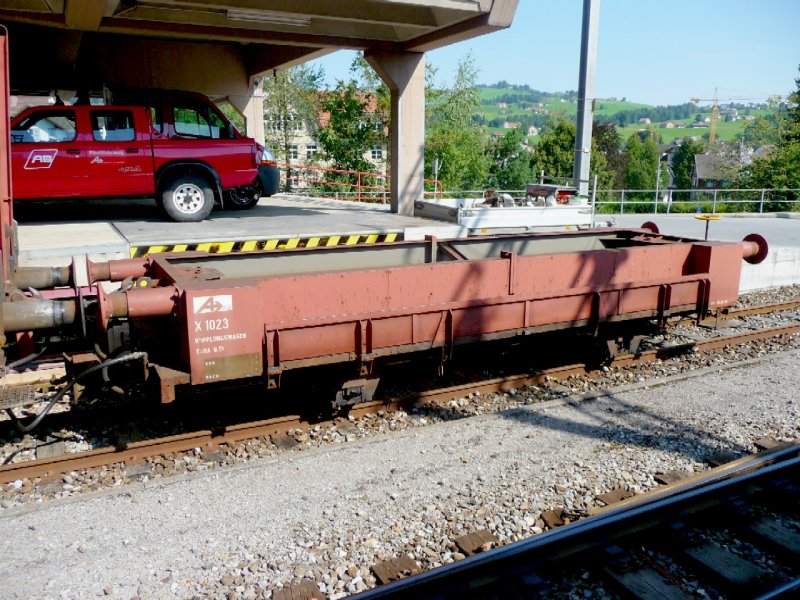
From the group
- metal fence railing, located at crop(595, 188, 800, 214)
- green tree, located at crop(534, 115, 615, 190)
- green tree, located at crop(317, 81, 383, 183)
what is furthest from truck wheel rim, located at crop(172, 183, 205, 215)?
green tree, located at crop(534, 115, 615, 190)

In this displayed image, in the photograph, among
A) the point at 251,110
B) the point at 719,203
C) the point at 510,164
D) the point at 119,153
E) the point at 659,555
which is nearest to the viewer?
the point at 659,555

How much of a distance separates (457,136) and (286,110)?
10918 millimetres

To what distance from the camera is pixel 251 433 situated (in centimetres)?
657

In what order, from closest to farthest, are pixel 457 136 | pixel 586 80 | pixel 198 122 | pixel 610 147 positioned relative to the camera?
1. pixel 198 122
2. pixel 586 80
3. pixel 457 136
4. pixel 610 147

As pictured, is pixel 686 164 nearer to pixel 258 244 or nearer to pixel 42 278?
pixel 258 244

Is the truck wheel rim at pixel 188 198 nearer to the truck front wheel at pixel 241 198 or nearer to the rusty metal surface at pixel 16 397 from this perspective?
the truck front wheel at pixel 241 198

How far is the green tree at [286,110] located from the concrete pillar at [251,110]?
23.5 m

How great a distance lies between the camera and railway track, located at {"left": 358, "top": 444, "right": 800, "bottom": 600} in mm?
4059

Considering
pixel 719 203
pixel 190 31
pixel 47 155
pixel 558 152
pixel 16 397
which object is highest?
pixel 190 31

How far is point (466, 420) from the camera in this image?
22.9 feet

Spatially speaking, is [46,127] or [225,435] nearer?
[225,435]

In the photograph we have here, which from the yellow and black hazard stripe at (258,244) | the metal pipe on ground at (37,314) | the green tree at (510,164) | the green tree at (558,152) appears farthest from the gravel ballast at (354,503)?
the green tree at (558,152)

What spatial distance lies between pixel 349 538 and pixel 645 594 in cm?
193

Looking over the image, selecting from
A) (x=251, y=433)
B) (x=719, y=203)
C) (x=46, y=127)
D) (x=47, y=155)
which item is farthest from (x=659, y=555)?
(x=719, y=203)
